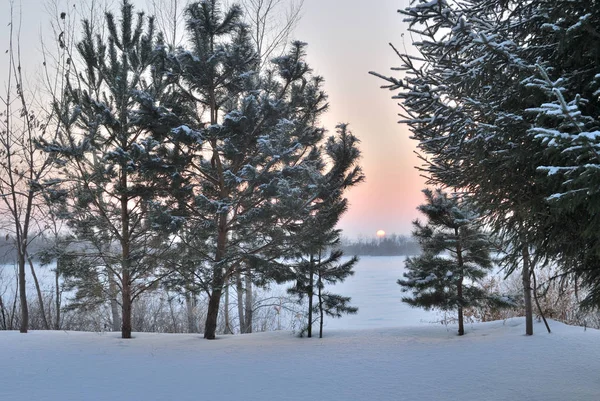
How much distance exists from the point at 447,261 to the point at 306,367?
A: 164 inches

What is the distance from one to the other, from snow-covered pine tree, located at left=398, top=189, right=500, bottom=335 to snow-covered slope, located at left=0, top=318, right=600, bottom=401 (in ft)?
2.55

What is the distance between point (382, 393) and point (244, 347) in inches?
129

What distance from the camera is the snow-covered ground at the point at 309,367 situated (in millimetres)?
4348

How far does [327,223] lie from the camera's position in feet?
25.1

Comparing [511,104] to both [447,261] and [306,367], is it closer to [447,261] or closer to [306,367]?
[306,367]

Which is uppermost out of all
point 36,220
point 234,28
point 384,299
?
point 234,28

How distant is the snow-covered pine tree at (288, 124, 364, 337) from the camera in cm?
745

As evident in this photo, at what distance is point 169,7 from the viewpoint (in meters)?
11.6

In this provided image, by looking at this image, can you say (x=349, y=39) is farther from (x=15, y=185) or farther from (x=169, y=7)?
(x=15, y=185)

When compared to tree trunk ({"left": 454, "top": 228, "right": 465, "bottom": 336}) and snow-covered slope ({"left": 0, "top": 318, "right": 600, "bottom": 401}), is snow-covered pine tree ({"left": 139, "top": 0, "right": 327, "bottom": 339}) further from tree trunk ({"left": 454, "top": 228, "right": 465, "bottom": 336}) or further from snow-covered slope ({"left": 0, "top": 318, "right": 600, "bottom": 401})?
tree trunk ({"left": 454, "top": 228, "right": 465, "bottom": 336})

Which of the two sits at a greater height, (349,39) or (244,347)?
(349,39)

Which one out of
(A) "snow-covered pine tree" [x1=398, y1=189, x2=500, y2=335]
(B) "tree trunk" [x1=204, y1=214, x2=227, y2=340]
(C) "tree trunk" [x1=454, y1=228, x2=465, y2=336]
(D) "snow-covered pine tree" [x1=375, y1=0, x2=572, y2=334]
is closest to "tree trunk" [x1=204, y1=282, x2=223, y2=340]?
(B) "tree trunk" [x1=204, y1=214, x2=227, y2=340]

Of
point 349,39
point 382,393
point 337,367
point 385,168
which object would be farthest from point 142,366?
point 349,39

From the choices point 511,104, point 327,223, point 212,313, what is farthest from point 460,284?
point 511,104
